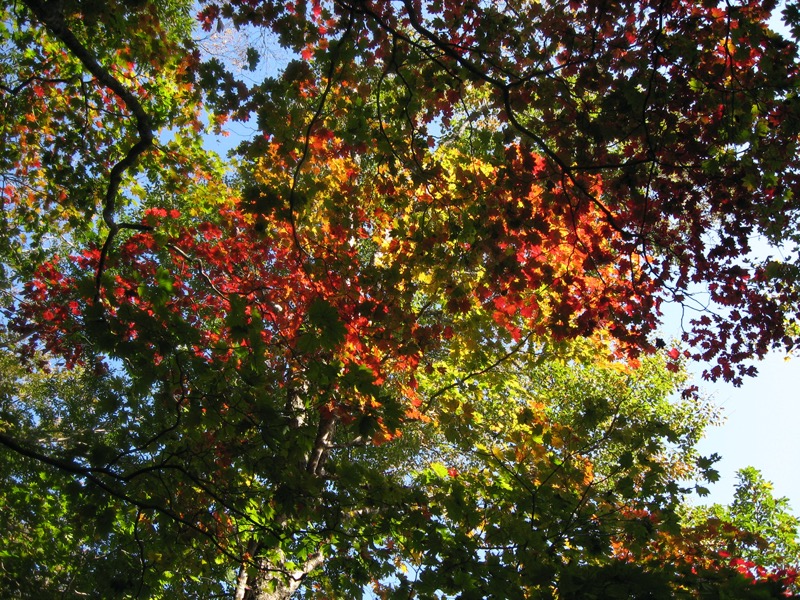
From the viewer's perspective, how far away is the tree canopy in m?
3.69

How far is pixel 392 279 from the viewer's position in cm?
602

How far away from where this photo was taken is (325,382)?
141 inches

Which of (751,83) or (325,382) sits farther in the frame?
(751,83)

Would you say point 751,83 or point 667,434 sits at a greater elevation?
point 751,83

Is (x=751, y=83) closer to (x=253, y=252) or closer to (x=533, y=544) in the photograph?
(x=533, y=544)

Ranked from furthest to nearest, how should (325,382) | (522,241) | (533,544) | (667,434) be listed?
(522,241) → (667,434) → (533,544) → (325,382)

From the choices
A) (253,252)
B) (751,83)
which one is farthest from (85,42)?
(751,83)

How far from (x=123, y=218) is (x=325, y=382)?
10072 millimetres

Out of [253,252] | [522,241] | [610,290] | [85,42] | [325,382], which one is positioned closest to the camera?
[325,382]

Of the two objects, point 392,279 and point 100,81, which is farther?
point 392,279

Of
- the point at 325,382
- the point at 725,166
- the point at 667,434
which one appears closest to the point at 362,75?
the point at 325,382

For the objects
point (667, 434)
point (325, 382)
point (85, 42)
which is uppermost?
point (85, 42)

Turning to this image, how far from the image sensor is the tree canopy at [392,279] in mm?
3688

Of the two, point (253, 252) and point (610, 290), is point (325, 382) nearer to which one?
point (610, 290)
